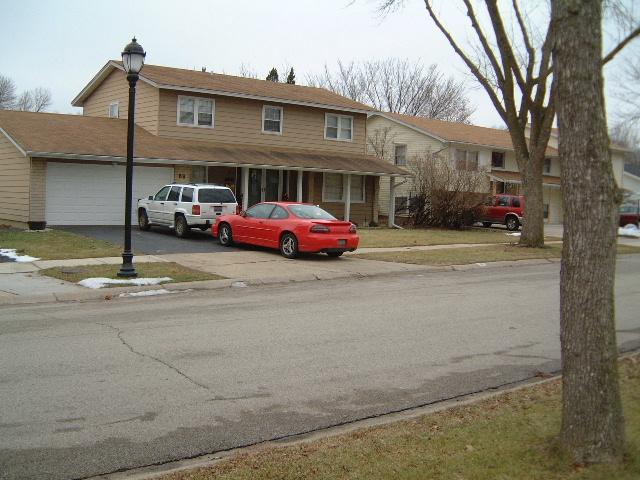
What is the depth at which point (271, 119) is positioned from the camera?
30188 millimetres

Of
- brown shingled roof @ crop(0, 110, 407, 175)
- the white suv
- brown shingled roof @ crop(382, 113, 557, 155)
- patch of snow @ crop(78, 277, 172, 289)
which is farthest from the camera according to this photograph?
brown shingled roof @ crop(382, 113, 557, 155)

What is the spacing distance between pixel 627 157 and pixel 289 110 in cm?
3484

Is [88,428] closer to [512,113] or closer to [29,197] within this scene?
[29,197]

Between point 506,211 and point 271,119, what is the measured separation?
45.9 feet

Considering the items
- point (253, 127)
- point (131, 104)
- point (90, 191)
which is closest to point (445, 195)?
point (253, 127)

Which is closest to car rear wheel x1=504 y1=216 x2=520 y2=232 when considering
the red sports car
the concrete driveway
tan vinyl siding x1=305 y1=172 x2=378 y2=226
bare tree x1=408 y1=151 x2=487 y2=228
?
bare tree x1=408 y1=151 x2=487 y2=228

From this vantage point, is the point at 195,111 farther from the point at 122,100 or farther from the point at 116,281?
the point at 116,281

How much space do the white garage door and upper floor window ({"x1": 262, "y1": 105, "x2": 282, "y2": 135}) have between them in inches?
247

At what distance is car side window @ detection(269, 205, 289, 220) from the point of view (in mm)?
18000

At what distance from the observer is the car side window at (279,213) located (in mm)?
18000

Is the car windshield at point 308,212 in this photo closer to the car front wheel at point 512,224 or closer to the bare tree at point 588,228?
the bare tree at point 588,228

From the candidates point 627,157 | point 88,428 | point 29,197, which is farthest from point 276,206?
point 627,157

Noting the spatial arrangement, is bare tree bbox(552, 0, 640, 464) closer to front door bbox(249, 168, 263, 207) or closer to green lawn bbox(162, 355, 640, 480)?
green lawn bbox(162, 355, 640, 480)

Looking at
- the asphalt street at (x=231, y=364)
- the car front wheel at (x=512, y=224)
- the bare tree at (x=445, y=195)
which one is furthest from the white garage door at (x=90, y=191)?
the car front wheel at (x=512, y=224)
